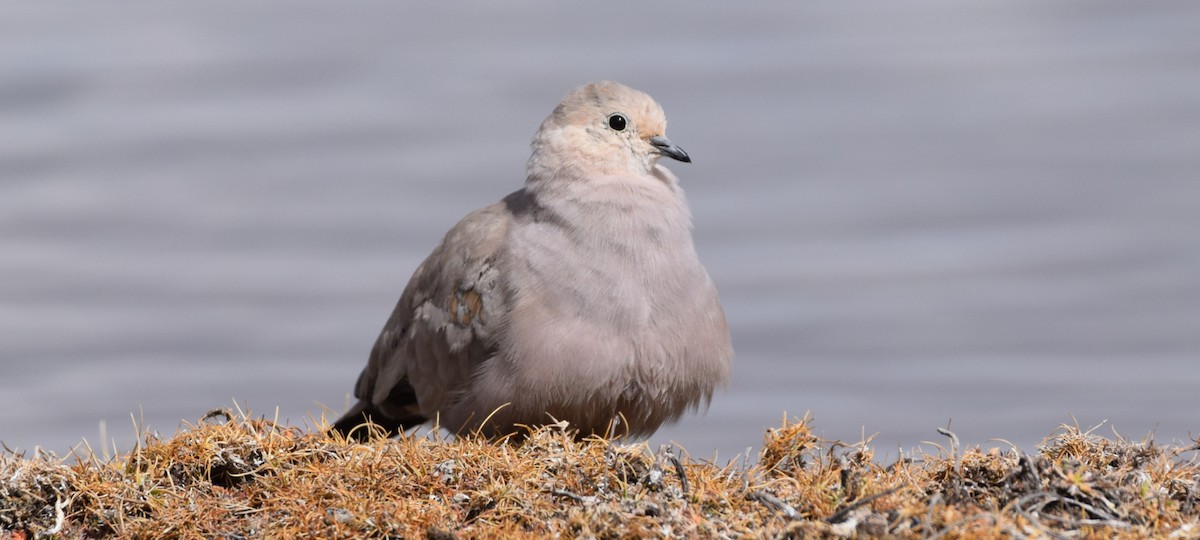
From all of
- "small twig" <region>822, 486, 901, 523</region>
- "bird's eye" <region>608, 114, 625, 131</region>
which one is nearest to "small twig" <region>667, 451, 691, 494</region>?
"small twig" <region>822, 486, 901, 523</region>

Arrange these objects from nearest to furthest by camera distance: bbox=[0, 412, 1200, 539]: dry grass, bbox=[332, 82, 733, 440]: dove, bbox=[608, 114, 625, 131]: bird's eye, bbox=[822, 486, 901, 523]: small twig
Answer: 1. bbox=[822, 486, 901, 523]: small twig
2. bbox=[0, 412, 1200, 539]: dry grass
3. bbox=[332, 82, 733, 440]: dove
4. bbox=[608, 114, 625, 131]: bird's eye

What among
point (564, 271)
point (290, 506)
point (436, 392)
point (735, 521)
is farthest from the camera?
point (436, 392)

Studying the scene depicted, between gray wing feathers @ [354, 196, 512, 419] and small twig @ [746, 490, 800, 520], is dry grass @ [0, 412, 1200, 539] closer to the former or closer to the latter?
small twig @ [746, 490, 800, 520]

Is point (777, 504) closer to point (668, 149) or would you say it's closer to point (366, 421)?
point (668, 149)

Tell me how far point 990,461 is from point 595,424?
2029mm

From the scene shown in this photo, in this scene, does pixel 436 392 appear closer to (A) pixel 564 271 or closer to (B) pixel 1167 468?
(A) pixel 564 271

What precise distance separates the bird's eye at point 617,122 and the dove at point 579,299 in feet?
0.03

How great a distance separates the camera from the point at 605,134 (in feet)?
22.9

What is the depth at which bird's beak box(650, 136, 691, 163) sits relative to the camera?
694cm

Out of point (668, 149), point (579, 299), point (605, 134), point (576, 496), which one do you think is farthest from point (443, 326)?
point (576, 496)

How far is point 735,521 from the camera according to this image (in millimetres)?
4555

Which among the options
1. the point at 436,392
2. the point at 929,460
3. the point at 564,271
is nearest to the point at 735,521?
the point at 929,460

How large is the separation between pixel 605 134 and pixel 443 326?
129 centimetres

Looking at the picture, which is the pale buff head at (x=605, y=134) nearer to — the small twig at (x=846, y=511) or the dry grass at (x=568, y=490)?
the dry grass at (x=568, y=490)
